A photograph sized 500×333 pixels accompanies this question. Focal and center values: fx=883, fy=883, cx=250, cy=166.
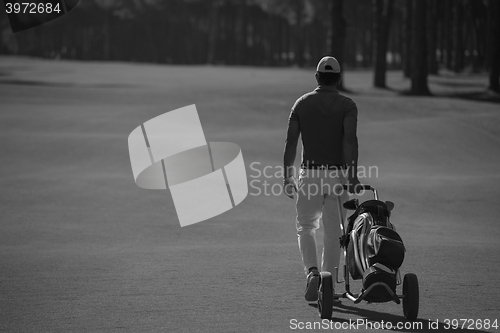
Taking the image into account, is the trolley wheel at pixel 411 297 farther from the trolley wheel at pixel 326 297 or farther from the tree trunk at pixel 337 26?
the tree trunk at pixel 337 26

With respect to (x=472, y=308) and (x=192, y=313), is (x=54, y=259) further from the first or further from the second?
(x=472, y=308)

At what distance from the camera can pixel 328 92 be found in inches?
287

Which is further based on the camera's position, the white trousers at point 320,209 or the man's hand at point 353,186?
the white trousers at point 320,209

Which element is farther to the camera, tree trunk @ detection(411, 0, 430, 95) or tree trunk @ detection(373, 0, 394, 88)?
tree trunk @ detection(373, 0, 394, 88)

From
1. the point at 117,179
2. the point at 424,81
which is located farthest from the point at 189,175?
the point at 424,81

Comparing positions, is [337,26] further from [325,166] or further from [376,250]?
[376,250]

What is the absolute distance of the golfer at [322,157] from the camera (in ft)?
23.6

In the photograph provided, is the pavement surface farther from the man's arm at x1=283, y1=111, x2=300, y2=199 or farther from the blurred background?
the blurred background

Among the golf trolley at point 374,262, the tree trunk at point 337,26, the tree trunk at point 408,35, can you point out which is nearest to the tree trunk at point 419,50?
the tree trunk at point 337,26

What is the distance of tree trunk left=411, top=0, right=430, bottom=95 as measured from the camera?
120 ft

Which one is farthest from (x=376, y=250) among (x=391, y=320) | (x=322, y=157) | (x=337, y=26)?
(x=337, y=26)

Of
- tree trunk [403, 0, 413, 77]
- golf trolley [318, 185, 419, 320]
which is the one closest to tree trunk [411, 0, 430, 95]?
tree trunk [403, 0, 413, 77]

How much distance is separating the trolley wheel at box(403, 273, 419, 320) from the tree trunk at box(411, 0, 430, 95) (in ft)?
102

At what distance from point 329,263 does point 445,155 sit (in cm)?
1438
